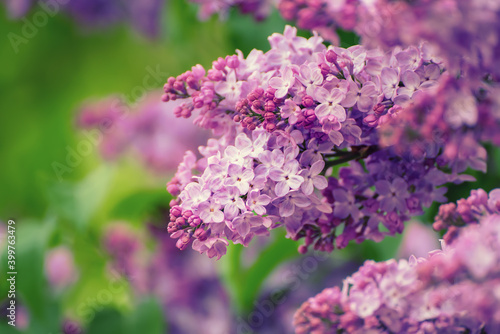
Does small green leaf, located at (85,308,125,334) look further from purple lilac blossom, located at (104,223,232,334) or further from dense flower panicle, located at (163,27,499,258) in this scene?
dense flower panicle, located at (163,27,499,258)

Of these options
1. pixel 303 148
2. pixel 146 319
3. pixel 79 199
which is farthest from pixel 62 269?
pixel 303 148

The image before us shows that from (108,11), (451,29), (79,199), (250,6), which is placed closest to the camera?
(451,29)

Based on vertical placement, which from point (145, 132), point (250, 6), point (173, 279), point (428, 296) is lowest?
point (173, 279)

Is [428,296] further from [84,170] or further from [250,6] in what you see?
[84,170]

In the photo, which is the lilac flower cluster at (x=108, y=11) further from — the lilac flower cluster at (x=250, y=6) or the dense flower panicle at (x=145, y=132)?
the lilac flower cluster at (x=250, y=6)

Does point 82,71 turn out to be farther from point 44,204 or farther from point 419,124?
point 419,124

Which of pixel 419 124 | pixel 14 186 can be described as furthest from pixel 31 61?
pixel 419 124
